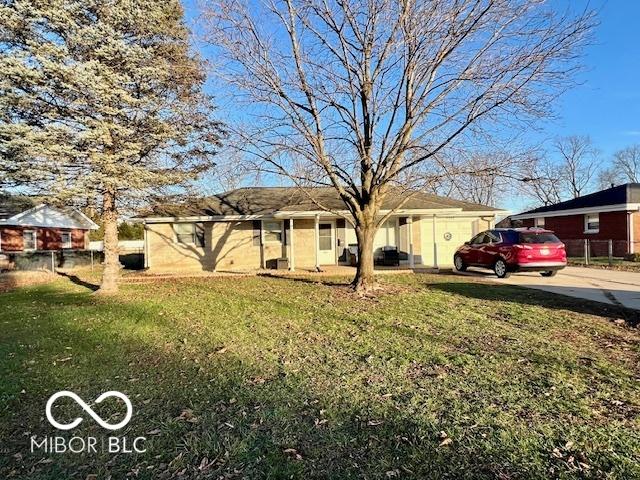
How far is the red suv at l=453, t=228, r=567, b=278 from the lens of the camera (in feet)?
41.6

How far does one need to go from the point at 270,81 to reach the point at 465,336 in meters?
7.27

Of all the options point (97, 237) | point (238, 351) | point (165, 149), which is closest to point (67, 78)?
point (165, 149)

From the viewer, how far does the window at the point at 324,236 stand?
63.8 ft

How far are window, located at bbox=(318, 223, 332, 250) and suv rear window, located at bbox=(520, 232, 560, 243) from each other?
29.0 ft

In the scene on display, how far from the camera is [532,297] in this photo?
31.3 ft

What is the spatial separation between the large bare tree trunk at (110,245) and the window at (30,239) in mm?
19281

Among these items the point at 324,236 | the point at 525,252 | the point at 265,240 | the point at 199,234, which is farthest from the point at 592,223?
the point at 199,234

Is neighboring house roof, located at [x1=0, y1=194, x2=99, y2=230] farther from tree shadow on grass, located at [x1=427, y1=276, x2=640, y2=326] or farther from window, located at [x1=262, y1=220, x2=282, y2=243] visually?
tree shadow on grass, located at [x1=427, y1=276, x2=640, y2=326]

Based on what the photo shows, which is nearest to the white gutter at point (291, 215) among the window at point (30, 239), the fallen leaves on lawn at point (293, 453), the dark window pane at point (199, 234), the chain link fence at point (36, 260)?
the dark window pane at point (199, 234)

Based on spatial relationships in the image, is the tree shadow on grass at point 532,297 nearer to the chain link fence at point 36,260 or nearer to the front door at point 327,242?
the front door at point 327,242

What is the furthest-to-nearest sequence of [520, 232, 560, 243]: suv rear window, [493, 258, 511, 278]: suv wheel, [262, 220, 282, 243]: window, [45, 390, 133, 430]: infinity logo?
[262, 220, 282, 243]: window, [493, 258, 511, 278]: suv wheel, [520, 232, 560, 243]: suv rear window, [45, 390, 133, 430]: infinity logo

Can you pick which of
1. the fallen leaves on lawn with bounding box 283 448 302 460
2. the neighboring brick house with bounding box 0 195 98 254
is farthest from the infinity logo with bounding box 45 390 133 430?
the neighboring brick house with bounding box 0 195 98 254

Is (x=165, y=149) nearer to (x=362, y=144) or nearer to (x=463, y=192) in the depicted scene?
(x=362, y=144)

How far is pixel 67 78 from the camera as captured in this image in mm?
10234
